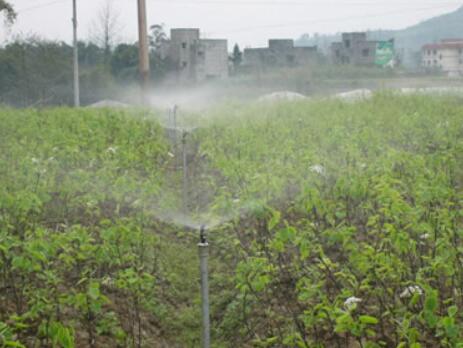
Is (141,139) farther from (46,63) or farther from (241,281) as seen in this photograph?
(46,63)

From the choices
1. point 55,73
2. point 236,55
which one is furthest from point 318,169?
point 236,55

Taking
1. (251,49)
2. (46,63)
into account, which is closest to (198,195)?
(46,63)

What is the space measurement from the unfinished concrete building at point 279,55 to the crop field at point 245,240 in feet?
80.5

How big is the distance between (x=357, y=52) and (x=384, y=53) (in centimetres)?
144

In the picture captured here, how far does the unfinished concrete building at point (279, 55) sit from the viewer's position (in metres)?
34.7

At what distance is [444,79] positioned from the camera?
29.8 meters

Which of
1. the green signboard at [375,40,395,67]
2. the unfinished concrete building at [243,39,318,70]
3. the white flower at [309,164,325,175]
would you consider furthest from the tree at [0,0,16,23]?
the green signboard at [375,40,395,67]

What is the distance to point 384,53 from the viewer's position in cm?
3744

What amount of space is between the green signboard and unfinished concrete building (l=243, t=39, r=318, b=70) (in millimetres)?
3638

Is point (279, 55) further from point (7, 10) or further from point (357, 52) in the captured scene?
point (7, 10)

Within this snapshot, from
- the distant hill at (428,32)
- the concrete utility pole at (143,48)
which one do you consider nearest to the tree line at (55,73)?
the concrete utility pole at (143,48)

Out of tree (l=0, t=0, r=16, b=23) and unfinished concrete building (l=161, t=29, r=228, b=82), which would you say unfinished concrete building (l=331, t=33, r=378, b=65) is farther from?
tree (l=0, t=0, r=16, b=23)

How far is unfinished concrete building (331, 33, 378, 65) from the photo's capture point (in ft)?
121

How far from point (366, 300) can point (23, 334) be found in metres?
2.08
